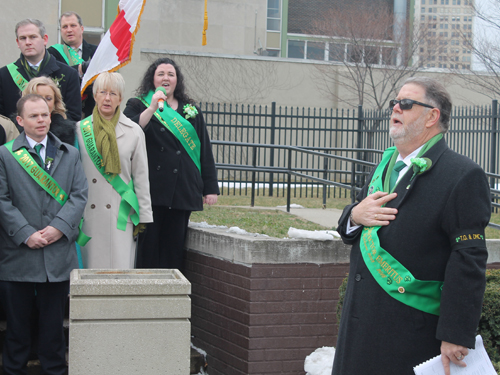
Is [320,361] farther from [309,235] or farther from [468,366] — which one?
[468,366]

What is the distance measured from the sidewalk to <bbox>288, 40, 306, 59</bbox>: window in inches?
874

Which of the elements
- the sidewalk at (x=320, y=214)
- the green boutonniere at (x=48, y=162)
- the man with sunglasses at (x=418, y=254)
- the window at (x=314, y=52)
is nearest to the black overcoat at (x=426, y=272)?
the man with sunglasses at (x=418, y=254)

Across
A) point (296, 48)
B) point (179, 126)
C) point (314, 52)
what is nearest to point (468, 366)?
point (179, 126)

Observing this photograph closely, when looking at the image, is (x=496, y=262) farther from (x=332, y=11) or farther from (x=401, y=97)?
(x=332, y=11)

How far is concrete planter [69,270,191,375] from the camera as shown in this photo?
3615 millimetres

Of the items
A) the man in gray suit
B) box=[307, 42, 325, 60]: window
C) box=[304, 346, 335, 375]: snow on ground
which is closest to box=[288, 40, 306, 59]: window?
box=[307, 42, 325, 60]: window

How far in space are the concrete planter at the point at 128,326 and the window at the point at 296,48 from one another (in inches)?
1081

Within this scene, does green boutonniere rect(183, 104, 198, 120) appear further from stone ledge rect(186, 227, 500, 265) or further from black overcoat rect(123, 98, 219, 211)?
stone ledge rect(186, 227, 500, 265)

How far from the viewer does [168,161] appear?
17.8 ft

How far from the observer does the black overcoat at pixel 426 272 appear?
8.79 feet

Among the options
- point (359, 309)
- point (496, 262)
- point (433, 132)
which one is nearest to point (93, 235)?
point (359, 309)

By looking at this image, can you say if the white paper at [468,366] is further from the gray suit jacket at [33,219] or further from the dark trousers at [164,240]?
the dark trousers at [164,240]

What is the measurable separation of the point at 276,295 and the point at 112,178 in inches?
64.2

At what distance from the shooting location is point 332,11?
2464 cm
